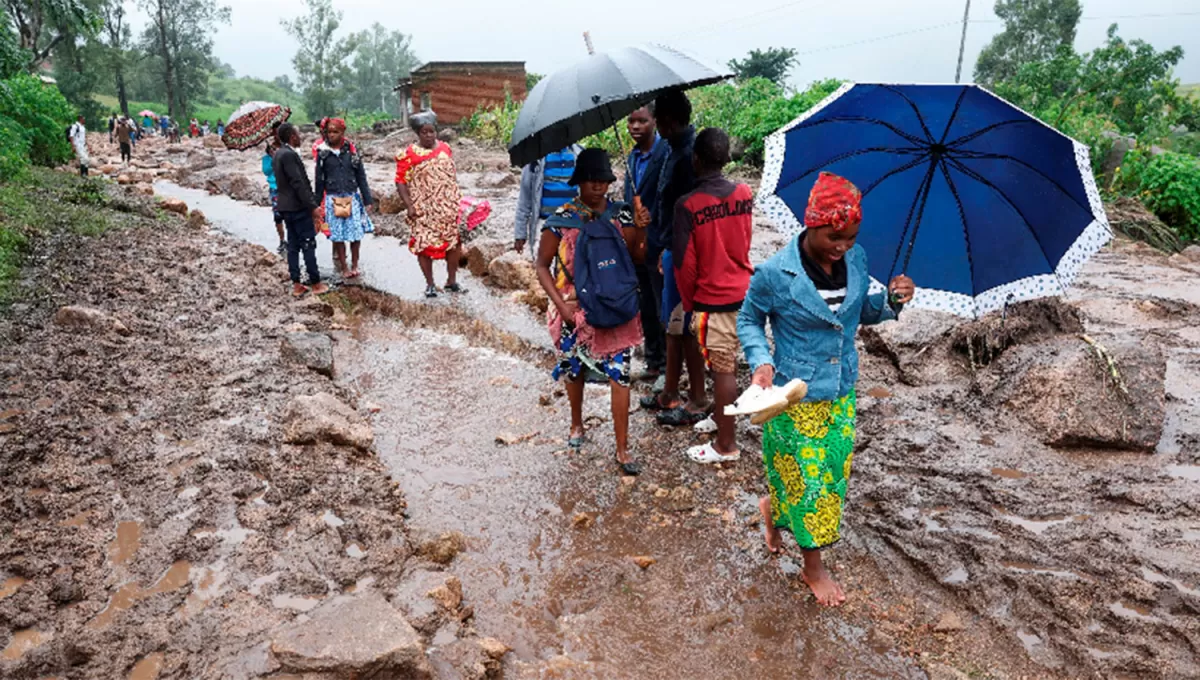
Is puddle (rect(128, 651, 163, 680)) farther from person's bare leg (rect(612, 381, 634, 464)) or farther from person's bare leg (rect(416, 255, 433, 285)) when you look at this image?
person's bare leg (rect(416, 255, 433, 285))

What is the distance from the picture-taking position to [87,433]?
403cm

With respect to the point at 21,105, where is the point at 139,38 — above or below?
above

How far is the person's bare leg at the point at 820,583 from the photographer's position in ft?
9.11

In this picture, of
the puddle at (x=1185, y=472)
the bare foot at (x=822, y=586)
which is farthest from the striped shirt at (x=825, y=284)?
the puddle at (x=1185, y=472)

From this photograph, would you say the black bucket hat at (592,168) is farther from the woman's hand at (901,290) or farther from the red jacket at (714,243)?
the woman's hand at (901,290)

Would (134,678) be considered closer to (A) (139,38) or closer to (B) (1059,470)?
(B) (1059,470)

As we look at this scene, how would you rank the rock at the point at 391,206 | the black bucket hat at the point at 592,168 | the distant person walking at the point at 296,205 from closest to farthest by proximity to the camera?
1. the black bucket hat at the point at 592,168
2. the distant person walking at the point at 296,205
3. the rock at the point at 391,206

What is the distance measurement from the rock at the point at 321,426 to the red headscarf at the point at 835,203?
9.44 ft

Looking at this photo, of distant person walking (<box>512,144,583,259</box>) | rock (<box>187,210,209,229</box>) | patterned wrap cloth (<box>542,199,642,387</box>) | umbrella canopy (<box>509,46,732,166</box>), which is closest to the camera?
umbrella canopy (<box>509,46,732,166</box>)

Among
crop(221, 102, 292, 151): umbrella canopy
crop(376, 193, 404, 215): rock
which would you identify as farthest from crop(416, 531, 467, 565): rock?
crop(376, 193, 404, 215): rock

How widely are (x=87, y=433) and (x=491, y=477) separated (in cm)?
229

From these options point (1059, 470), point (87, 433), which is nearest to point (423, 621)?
point (87, 433)

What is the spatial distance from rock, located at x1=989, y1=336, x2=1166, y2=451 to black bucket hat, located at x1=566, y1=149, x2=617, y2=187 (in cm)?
277

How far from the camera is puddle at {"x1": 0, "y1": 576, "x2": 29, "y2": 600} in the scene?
2.74 meters
